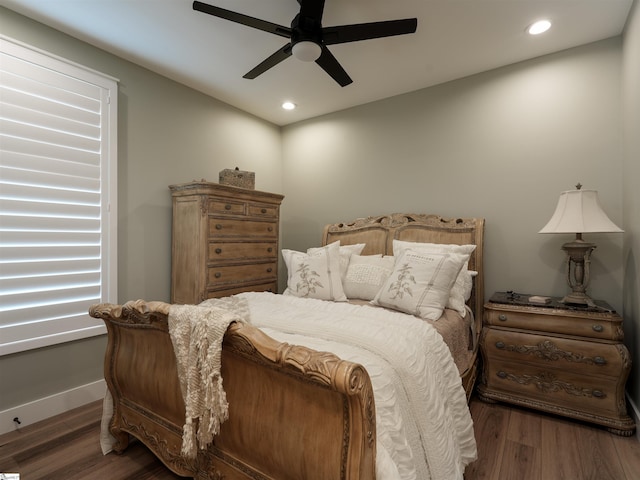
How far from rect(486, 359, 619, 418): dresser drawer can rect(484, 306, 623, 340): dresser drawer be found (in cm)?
27

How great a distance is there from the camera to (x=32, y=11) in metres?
2.16

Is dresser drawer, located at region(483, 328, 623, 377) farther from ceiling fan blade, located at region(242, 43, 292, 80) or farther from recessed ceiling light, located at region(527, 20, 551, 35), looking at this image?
ceiling fan blade, located at region(242, 43, 292, 80)

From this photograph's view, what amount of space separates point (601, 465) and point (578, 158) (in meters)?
2.12

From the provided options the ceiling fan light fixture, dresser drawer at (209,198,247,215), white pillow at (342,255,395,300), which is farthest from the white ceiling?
white pillow at (342,255,395,300)

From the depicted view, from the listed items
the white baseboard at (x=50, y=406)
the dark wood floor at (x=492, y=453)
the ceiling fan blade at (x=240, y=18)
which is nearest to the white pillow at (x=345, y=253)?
the dark wood floor at (x=492, y=453)

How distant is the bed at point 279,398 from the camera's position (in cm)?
94

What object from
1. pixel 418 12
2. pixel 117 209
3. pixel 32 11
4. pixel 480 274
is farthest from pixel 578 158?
pixel 32 11

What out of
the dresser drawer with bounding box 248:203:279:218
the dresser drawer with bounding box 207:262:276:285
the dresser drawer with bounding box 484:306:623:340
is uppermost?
the dresser drawer with bounding box 248:203:279:218

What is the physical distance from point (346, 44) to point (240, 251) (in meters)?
2.01

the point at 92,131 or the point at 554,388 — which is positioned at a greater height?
the point at 92,131

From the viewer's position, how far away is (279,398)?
3.70ft

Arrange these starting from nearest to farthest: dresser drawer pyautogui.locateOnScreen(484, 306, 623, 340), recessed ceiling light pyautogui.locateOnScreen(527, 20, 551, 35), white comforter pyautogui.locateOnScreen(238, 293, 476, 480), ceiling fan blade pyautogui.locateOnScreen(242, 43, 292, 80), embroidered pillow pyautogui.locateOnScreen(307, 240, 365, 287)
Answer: white comforter pyautogui.locateOnScreen(238, 293, 476, 480), ceiling fan blade pyautogui.locateOnScreen(242, 43, 292, 80), dresser drawer pyautogui.locateOnScreen(484, 306, 623, 340), recessed ceiling light pyautogui.locateOnScreen(527, 20, 551, 35), embroidered pillow pyautogui.locateOnScreen(307, 240, 365, 287)

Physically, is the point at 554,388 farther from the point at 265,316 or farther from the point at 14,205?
the point at 14,205

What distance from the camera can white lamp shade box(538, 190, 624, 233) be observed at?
2.13 m
